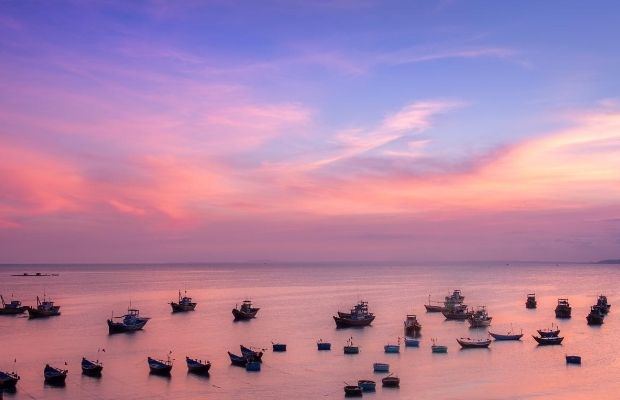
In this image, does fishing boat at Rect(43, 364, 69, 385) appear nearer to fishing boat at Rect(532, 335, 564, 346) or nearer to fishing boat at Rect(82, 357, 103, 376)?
fishing boat at Rect(82, 357, 103, 376)

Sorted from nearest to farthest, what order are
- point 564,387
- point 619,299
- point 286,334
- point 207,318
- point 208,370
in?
point 564,387 → point 208,370 → point 286,334 → point 207,318 → point 619,299

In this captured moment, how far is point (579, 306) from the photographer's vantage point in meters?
132

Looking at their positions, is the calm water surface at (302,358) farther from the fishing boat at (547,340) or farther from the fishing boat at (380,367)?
the fishing boat at (547,340)

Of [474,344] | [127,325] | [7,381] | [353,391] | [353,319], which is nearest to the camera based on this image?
[353,391]

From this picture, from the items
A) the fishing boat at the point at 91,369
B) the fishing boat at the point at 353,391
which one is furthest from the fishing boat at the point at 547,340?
the fishing boat at the point at 91,369

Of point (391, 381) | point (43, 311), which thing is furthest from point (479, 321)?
point (43, 311)

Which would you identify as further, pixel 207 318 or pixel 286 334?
pixel 207 318

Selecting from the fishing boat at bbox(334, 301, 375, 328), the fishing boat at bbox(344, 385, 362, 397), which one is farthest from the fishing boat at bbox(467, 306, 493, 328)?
the fishing boat at bbox(344, 385, 362, 397)

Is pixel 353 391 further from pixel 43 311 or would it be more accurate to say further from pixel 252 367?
pixel 43 311

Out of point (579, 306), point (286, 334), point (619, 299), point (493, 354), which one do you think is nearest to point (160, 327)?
point (286, 334)

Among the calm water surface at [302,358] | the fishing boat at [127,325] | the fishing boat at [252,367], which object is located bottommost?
the calm water surface at [302,358]

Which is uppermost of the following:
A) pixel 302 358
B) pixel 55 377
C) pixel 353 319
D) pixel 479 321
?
pixel 353 319

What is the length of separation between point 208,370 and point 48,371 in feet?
43.5

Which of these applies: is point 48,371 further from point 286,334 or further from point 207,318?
point 207,318
